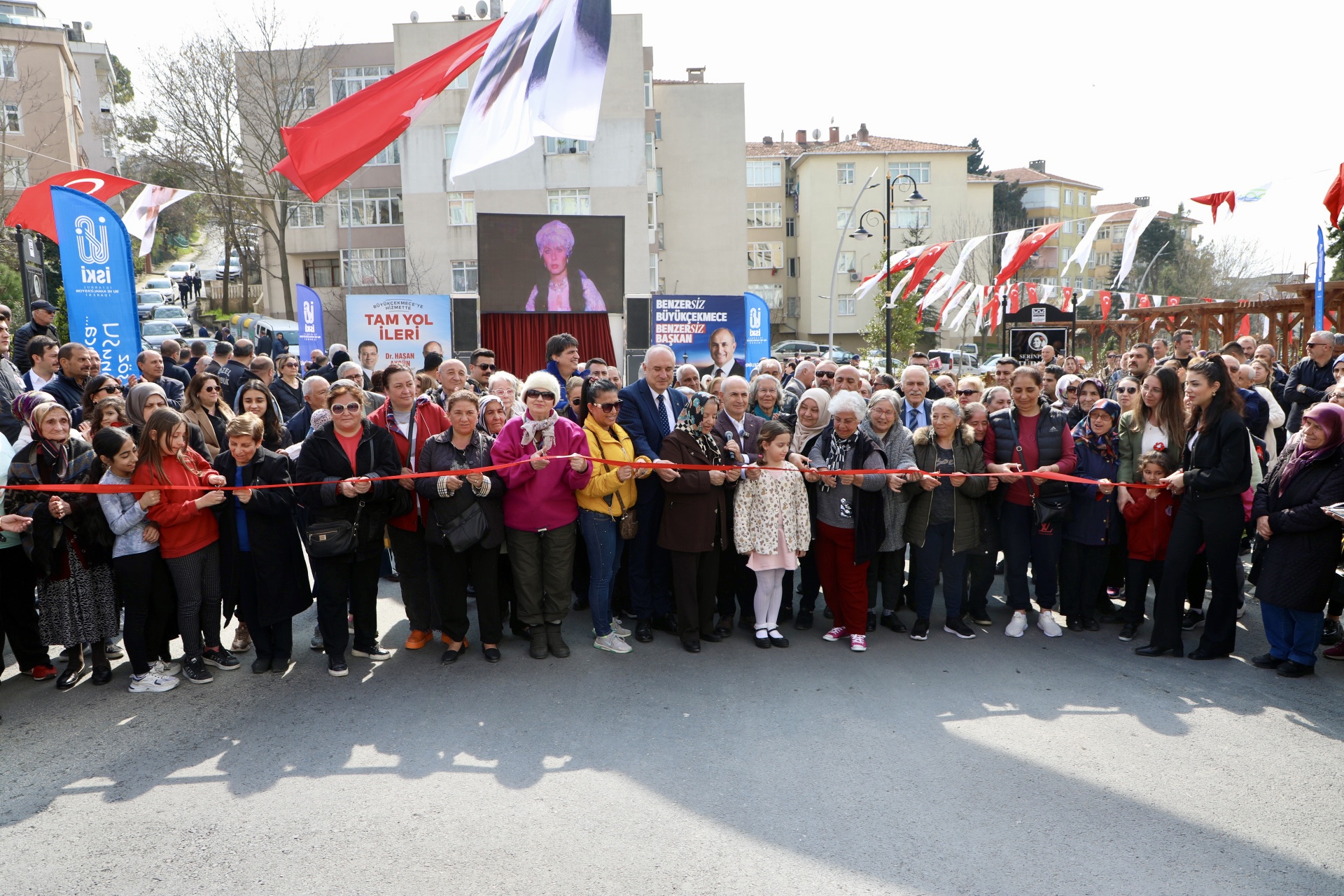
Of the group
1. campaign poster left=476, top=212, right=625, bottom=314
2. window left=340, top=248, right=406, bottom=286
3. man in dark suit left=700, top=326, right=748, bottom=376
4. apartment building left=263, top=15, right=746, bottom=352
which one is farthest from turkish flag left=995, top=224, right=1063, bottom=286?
window left=340, top=248, right=406, bottom=286

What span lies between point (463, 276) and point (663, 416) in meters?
35.6

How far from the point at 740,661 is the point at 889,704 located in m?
1.15

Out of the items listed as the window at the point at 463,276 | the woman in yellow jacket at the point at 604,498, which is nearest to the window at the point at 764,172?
the window at the point at 463,276

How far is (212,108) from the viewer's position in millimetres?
34312

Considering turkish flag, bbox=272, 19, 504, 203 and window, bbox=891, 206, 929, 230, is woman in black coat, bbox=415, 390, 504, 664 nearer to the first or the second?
turkish flag, bbox=272, 19, 504, 203

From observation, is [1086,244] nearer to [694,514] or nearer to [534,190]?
[694,514]

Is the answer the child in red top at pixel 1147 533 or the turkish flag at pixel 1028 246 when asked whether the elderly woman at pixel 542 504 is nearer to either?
the child in red top at pixel 1147 533

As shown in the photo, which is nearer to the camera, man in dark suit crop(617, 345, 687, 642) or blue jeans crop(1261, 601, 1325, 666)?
blue jeans crop(1261, 601, 1325, 666)

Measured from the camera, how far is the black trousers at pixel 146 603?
5.44 meters

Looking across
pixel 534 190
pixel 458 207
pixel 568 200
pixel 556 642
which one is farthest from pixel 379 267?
pixel 556 642

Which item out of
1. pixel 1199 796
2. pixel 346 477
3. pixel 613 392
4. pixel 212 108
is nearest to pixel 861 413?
pixel 613 392

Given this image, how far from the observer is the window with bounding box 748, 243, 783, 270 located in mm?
59969

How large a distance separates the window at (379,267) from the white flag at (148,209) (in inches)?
1112

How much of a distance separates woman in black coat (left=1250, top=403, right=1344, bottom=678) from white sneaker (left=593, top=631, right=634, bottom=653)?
4.37m
